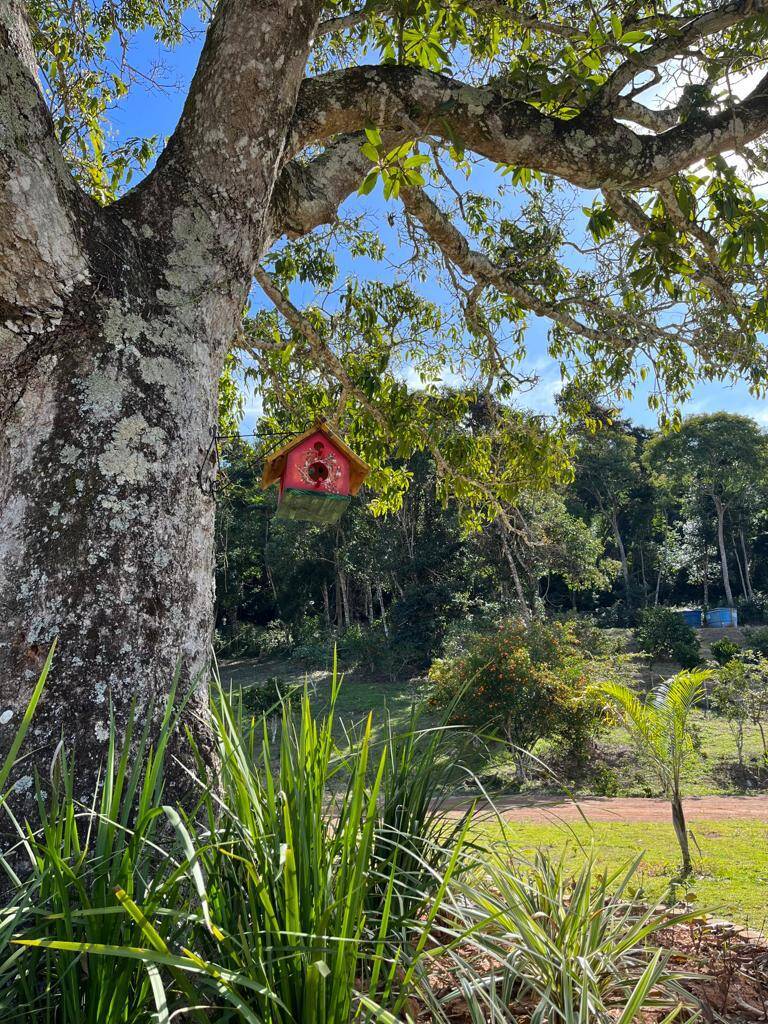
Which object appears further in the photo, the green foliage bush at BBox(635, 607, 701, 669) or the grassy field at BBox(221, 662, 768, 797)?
the green foliage bush at BBox(635, 607, 701, 669)

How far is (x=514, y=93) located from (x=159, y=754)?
335 cm

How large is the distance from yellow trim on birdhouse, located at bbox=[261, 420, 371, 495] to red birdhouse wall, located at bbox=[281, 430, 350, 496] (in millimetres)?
24

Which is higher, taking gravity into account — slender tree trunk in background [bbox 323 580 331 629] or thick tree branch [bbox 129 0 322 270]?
thick tree branch [bbox 129 0 322 270]

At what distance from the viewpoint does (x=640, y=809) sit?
10.6 meters

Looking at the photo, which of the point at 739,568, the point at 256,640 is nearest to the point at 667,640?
the point at 739,568

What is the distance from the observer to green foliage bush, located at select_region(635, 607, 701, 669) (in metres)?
23.8

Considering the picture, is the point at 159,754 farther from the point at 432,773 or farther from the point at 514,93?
the point at 514,93

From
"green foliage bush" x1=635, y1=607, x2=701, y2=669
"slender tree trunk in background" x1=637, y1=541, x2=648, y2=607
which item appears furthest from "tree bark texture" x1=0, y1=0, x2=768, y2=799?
"slender tree trunk in background" x1=637, y1=541, x2=648, y2=607

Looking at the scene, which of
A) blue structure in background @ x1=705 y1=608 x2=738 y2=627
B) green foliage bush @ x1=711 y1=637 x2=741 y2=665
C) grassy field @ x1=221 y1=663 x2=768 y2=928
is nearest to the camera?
grassy field @ x1=221 y1=663 x2=768 y2=928

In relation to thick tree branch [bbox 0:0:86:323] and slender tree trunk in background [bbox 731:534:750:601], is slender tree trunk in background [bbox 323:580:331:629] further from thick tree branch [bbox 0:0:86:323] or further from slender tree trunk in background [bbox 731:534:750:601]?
thick tree branch [bbox 0:0:86:323]

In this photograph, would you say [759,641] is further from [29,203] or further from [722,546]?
[29,203]

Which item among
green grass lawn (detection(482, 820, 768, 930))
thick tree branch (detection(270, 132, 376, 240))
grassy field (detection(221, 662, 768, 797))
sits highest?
thick tree branch (detection(270, 132, 376, 240))

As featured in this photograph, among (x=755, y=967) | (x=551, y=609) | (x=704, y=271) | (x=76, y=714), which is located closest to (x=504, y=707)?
(x=704, y=271)

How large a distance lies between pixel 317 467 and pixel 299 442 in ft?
0.61
